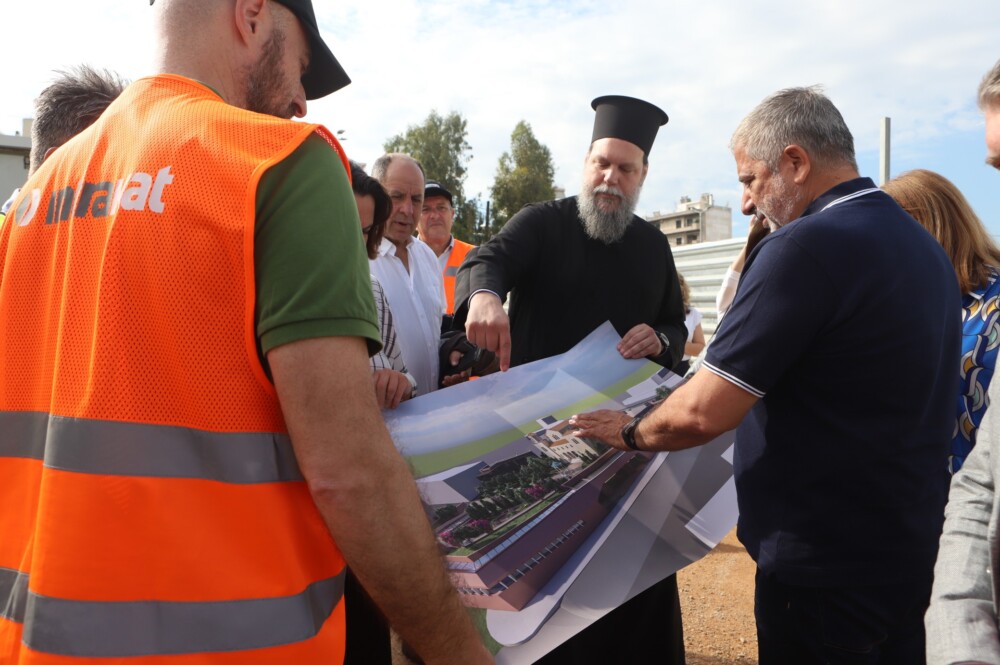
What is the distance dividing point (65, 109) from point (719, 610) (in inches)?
171

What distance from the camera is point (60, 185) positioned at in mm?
1135

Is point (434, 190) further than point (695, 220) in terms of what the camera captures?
No

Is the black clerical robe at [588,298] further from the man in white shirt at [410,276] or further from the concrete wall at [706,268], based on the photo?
the concrete wall at [706,268]

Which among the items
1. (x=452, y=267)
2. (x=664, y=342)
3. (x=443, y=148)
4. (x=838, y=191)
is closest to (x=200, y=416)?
(x=838, y=191)

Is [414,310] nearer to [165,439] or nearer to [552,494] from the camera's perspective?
[552,494]

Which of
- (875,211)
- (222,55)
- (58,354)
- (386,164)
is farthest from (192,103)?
(386,164)

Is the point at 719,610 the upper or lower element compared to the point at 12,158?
lower

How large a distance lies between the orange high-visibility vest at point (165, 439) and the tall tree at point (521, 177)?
36.5 m

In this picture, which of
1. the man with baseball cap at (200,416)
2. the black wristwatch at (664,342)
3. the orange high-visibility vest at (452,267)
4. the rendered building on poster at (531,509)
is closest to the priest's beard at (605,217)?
the black wristwatch at (664,342)

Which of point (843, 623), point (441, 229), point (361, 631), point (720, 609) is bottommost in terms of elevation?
point (720, 609)

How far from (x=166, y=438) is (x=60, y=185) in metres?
0.47

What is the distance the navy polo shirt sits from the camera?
1.84 meters

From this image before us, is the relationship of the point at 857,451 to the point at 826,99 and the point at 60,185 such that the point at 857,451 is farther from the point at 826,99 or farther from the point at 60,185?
the point at 60,185

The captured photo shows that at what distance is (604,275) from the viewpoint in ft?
10.5
